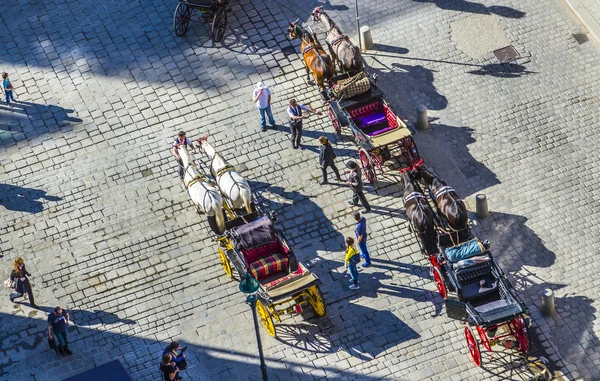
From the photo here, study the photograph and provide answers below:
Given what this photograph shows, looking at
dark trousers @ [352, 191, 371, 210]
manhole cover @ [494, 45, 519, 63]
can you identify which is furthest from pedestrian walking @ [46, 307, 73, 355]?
manhole cover @ [494, 45, 519, 63]

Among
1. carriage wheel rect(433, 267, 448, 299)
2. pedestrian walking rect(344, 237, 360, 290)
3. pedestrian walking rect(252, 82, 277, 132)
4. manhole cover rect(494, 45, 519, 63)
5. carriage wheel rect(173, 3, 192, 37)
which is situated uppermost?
carriage wheel rect(173, 3, 192, 37)

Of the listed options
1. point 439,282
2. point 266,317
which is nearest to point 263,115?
point 266,317

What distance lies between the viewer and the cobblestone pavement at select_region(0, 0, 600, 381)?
35781 mm

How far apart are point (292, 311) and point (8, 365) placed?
23.2ft

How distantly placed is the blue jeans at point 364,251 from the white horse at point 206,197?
354 centimetres

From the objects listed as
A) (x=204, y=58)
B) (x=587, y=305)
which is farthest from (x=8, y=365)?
(x=587, y=305)

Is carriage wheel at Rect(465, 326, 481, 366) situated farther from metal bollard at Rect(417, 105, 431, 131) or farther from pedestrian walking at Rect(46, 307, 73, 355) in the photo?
pedestrian walking at Rect(46, 307, 73, 355)

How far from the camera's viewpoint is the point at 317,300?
35.8 metres

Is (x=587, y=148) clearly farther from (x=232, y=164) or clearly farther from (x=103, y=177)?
(x=103, y=177)

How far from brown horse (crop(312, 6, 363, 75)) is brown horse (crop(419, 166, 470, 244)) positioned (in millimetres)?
5147

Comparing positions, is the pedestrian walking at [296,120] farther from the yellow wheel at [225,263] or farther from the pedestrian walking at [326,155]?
the yellow wheel at [225,263]

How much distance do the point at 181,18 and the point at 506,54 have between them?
961cm

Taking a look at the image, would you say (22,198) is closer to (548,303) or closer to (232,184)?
(232,184)

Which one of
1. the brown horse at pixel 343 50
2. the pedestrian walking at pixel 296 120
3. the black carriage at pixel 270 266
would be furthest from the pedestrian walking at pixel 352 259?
the brown horse at pixel 343 50
